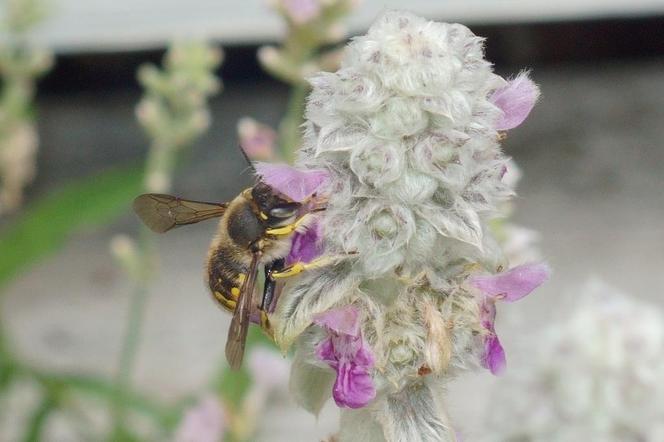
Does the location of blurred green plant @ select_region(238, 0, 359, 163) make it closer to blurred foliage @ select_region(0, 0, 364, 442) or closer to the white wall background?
blurred foliage @ select_region(0, 0, 364, 442)

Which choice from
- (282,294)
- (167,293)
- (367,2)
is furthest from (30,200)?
(282,294)

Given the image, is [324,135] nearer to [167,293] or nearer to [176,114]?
[176,114]

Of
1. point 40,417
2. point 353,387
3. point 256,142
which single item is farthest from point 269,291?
point 40,417

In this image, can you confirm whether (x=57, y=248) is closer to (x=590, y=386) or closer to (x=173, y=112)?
(x=173, y=112)

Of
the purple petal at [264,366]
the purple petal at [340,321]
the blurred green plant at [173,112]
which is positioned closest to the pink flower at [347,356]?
the purple petal at [340,321]

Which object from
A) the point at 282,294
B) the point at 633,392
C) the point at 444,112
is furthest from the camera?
the point at 633,392

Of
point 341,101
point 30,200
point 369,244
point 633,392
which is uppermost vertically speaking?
point 341,101

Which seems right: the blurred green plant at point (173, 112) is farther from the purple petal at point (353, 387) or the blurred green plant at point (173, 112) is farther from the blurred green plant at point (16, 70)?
the purple petal at point (353, 387)
